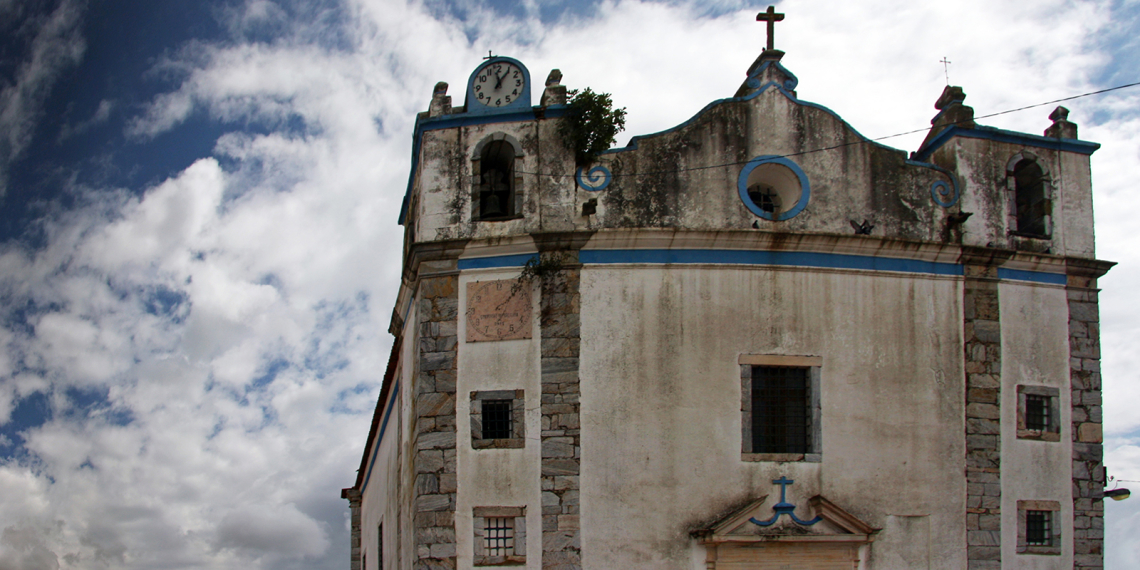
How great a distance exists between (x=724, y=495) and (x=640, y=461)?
1246mm

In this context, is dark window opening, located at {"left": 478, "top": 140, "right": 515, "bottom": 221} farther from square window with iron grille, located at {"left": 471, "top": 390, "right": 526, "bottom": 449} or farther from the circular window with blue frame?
the circular window with blue frame

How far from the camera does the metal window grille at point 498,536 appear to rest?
14750mm

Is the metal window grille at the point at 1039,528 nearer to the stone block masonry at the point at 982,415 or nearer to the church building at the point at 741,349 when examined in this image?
the church building at the point at 741,349

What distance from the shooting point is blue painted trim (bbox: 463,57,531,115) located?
1614cm

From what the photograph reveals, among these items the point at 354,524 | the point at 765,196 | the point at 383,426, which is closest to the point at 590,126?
the point at 765,196

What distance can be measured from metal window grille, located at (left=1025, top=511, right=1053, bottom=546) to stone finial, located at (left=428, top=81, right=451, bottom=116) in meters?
10.5

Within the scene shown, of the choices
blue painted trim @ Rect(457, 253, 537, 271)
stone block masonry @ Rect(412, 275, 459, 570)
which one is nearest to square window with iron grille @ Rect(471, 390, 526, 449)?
stone block masonry @ Rect(412, 275, 459, 570)

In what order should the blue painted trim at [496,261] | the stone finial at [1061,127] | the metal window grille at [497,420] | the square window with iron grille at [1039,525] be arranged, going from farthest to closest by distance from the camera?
1. the stone finial at [1061,127]
2. the square window with iron grille at [1039,525]
3. the blue painted trim at [496,261]
4. the metal window grille at [497,420]

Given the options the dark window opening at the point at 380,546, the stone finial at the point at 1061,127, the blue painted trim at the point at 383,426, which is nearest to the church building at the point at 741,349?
the stone finial at the point at 1061,127

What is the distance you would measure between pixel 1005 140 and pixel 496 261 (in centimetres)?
824

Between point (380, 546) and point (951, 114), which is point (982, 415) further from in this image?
point (380, 546)

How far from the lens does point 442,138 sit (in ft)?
53.1

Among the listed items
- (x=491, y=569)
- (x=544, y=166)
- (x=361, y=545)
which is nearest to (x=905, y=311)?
(x=544, y=166)

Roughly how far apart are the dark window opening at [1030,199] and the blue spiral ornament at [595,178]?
653 cm
